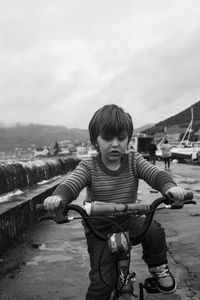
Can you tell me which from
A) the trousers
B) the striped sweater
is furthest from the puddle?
the trousers

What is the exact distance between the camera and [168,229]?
7.37 meters

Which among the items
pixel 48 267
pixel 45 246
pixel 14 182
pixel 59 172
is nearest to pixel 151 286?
pixel 48 267

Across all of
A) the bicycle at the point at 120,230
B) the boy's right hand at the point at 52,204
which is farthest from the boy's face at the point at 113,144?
the boy's right hand at the point at 52,204

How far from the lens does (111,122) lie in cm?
323

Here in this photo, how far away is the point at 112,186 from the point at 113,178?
56 millimetres

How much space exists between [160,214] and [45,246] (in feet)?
10.5

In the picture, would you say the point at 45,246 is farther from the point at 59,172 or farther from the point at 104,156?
the point at 59,172

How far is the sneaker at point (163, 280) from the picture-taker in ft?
10.4

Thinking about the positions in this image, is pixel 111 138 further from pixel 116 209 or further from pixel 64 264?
pixel 64 264

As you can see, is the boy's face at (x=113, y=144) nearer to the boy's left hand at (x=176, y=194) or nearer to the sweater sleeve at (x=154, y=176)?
the sweater sleeve at (x=154, y=176)

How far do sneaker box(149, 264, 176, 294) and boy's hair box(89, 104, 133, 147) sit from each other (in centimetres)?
91

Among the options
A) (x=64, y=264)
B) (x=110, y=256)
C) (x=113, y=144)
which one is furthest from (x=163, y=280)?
(x=64, y=264)

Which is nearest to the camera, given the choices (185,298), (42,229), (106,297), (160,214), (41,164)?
(106,297)

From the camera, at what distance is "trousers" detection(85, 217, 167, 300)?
122 inches
